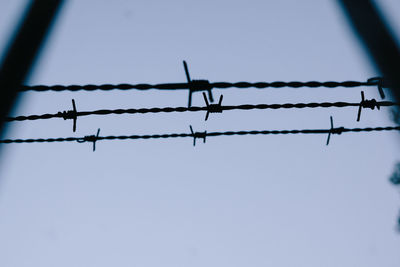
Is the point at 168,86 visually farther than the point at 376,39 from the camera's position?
Yes

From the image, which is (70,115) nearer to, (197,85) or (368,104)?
(197,85)

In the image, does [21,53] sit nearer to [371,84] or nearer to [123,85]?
[123,85]

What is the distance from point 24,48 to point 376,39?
118cm

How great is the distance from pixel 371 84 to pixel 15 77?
2.48m

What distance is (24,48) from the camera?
1.33 meters

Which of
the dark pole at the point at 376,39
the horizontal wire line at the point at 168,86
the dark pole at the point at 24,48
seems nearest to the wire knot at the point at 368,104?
the horizontal wire line at the point at 168,86

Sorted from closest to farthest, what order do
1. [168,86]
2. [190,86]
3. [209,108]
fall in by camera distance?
[168,86] < [190,86] < [209,108]

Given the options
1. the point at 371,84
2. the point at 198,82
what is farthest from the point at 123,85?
the point at 371,84

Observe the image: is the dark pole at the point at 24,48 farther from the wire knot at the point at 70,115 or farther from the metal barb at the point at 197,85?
the wire knot at the point at 70,115

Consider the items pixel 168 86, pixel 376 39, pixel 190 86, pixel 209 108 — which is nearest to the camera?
pixel 376 39

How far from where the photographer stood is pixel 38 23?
4.77 ft

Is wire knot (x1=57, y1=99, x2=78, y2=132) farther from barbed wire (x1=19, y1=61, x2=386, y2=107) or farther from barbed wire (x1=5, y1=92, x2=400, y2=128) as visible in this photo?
barbed wire (x1=19, y1=61, x2=386, y2=107)

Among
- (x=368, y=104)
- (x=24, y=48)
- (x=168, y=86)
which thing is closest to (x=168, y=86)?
(x=168, y=86)

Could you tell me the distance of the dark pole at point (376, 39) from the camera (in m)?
1.15
